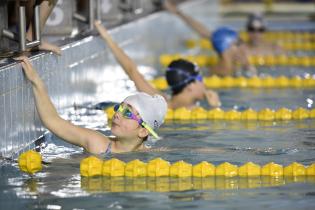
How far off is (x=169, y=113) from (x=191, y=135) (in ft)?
2.62

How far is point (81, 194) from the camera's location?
521 cm

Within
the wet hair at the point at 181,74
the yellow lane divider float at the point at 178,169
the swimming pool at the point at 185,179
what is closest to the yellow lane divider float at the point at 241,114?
the swimming pool at the point at 185,179

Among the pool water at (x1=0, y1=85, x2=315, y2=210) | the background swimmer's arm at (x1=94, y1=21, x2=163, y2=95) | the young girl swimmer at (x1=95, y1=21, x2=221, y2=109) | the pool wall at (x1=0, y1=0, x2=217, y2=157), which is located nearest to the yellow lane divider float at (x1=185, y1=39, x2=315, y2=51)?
the pool wall at (x1=0, y1=0, x2=217, y2=157)

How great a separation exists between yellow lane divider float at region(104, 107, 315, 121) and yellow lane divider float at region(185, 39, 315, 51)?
227 inches

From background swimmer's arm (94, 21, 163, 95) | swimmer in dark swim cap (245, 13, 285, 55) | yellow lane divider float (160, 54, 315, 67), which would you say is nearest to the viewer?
background swimmer's arm (94, 21, 163, 95)

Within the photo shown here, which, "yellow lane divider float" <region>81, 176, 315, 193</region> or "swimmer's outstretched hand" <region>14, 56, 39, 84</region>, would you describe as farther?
"swimmer's outstretched hand" <region>14, 56, 39, 84</region>

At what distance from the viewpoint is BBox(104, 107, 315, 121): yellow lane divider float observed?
8.05 metres

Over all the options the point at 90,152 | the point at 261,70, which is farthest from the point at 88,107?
the point at 261,70

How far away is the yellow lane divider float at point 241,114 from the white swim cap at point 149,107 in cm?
183

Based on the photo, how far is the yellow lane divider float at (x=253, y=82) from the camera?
396 inches

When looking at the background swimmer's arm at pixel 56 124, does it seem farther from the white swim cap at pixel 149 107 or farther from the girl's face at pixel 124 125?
the white swim cap at pixel 149 107

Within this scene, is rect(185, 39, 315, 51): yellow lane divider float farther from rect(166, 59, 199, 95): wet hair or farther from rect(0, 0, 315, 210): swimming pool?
rect(166, 59, 199, 95): wet hair

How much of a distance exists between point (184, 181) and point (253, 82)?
4.72 meters

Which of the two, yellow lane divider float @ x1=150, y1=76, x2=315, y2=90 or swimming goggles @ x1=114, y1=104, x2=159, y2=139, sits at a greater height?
yellow lane divider float @ x1=150, y1=76, x2=315, y2=90
